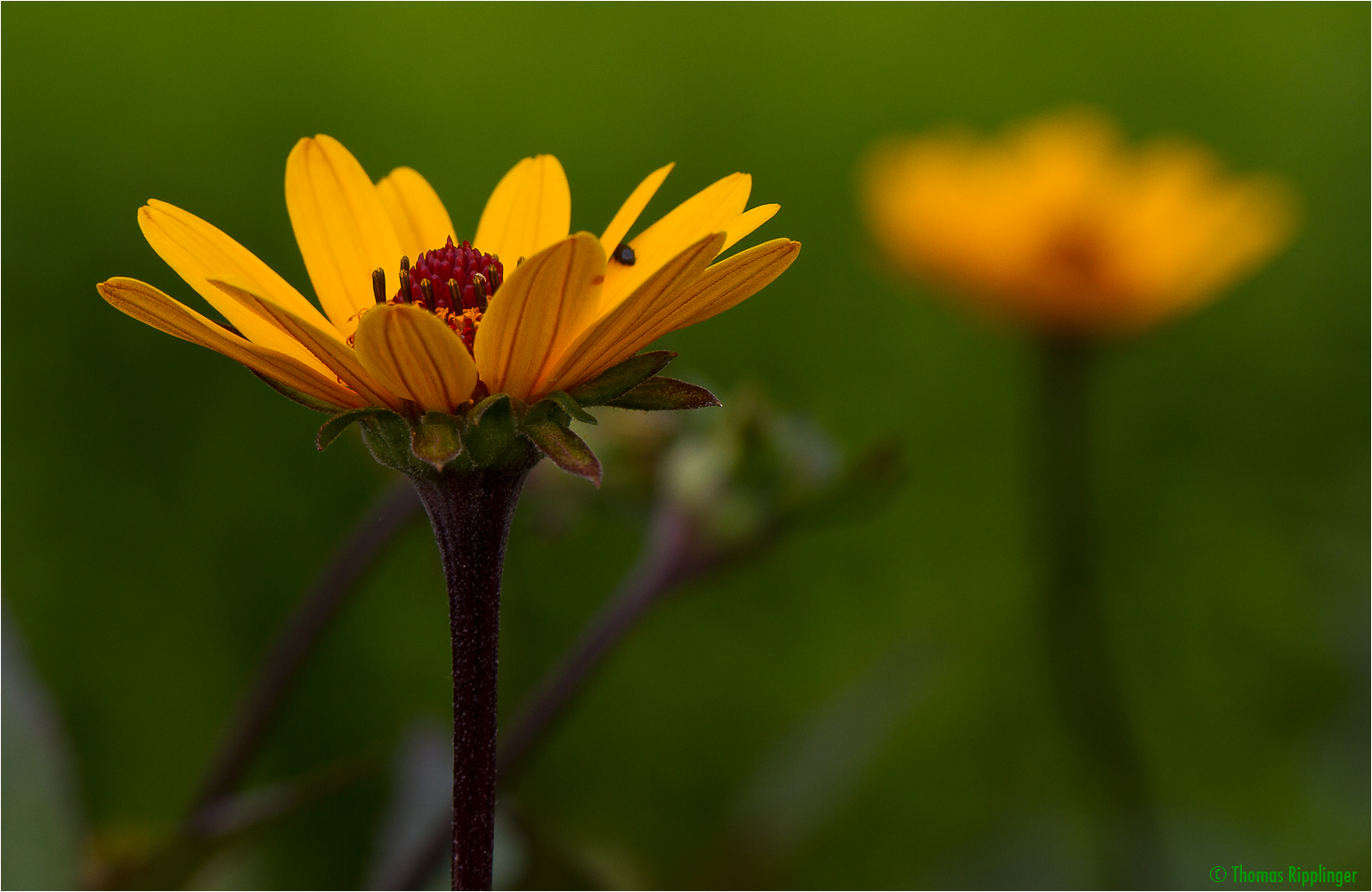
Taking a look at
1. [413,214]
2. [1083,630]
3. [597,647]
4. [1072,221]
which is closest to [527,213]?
[413,214]

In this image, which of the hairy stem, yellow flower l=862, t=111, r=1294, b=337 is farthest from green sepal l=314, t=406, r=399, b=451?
yellow flower l=862, t=111, r=1294, b=337

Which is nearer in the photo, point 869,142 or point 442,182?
point 442,182

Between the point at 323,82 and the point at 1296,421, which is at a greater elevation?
the point at 323,82

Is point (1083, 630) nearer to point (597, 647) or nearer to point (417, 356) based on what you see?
point (597, 647)

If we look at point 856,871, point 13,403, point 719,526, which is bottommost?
point 856,871

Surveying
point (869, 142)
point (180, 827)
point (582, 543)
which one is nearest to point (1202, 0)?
point (869, 142)

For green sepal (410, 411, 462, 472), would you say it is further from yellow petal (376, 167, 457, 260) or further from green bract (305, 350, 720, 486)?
yellow petal (376, 167, 457, 260)

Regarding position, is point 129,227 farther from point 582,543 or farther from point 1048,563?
point 1048,563
